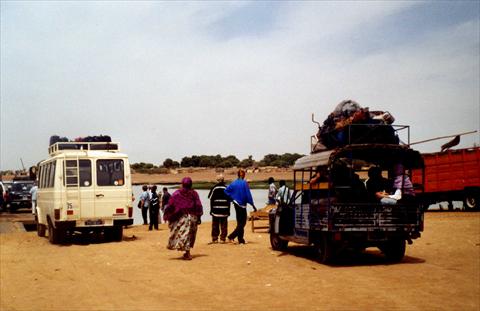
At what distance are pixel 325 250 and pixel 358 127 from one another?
2.38m

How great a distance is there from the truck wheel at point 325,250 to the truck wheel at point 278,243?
86.4 inches

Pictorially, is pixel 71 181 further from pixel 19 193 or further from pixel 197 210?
pixel 19 193

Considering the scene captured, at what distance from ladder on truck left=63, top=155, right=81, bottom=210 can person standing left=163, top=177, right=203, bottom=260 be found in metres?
4.51

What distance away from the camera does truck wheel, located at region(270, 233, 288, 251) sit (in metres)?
13.6

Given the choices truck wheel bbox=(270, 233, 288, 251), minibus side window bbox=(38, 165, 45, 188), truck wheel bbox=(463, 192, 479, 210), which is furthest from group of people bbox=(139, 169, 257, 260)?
truck wheel bbox=(463, 192, 479, 210)

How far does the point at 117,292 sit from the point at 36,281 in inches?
84.7

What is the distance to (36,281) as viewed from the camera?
33.1 feet

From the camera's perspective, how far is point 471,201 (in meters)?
28.0

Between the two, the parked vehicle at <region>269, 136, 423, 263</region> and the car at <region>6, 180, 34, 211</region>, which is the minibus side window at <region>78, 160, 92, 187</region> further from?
the car at <region>6, 180, 34, 211</region>

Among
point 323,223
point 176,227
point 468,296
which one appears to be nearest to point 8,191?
point 176,227

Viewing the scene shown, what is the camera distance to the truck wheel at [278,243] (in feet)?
44.7

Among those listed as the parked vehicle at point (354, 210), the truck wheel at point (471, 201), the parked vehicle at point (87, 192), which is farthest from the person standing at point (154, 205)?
the truck wheel at point (471, 201)

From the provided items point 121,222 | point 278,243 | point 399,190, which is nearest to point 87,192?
point 121,222

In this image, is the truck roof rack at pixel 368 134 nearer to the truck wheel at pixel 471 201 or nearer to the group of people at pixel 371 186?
the group of people at pixel 371 186
